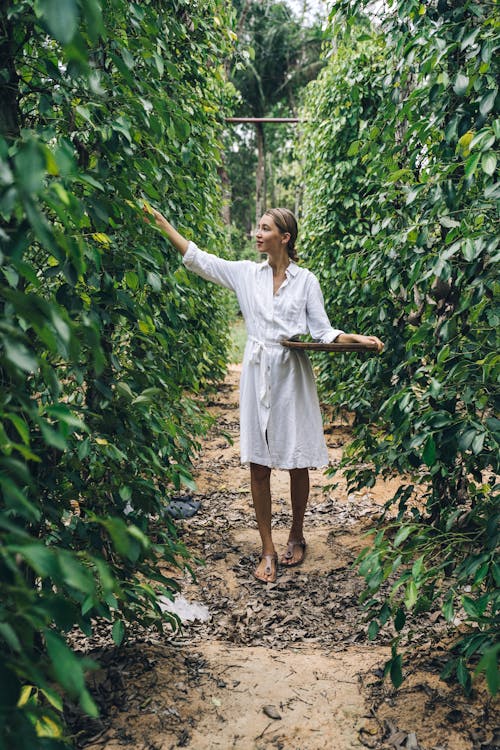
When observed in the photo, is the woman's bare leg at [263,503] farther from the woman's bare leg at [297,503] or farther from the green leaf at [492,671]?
the green leaf at [492,671]

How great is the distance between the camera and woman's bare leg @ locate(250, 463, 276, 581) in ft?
11.2

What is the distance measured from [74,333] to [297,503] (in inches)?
101

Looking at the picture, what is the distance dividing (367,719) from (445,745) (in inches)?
11.3

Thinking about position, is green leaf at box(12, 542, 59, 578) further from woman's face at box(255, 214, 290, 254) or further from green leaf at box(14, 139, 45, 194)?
woman's face at box(255, 214, 290, 254)

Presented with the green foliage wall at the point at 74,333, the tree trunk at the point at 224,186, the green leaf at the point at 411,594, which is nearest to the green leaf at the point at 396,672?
the green leaf at the point at 411,594

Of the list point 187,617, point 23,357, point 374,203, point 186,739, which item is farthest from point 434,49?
point 187,617

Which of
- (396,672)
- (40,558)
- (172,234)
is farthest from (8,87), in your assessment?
(396,672)

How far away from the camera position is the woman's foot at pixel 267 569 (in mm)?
3453

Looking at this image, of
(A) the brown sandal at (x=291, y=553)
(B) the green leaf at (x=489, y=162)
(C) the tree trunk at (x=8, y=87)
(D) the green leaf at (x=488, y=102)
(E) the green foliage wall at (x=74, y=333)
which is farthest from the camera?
(A) the brown sandal at (x=291, y=553)

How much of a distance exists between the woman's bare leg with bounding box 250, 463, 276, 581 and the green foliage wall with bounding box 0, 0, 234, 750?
2.08 ft

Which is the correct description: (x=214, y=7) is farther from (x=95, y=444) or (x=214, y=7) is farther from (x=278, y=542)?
(x=278, y=542)

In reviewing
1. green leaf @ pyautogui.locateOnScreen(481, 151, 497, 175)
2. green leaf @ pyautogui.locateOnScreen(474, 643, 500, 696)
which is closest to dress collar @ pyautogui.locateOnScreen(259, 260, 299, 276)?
green leaf @ pyautogui.locateOnScreen(481, 151, 497, 175)

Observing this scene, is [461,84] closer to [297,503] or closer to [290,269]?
[290,269]

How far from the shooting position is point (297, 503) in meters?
3.60
